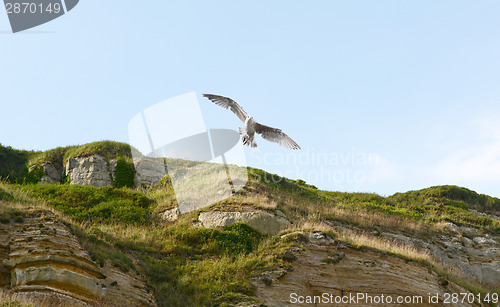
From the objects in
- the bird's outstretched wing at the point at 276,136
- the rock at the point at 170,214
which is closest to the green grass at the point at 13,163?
the rock at the point at 170,214

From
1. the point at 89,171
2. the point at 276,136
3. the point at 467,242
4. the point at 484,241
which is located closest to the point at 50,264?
the point at 276,136

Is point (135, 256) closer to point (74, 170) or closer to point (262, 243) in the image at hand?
point (262, 243)

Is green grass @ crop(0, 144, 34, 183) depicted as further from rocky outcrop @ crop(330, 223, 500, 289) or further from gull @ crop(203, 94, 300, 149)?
rocky outcrop @ crop(330, 223, 500, 289)

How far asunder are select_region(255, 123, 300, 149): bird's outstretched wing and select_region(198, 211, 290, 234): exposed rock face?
3.72 m

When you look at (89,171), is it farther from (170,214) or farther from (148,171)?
(170,214)

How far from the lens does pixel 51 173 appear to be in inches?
1389

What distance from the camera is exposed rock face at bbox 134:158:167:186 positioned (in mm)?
34250

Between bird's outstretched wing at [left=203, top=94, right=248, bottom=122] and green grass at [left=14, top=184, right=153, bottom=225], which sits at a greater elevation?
bird's outstretched wing at [left=203, top=94, right=248, bottom=122]

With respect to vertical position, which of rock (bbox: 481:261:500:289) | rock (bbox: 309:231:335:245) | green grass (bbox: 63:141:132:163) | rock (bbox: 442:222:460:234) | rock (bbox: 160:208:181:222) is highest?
green grass (bbox: 63:141:132:163)

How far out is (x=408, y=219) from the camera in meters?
30.4

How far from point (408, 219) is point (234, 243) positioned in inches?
549

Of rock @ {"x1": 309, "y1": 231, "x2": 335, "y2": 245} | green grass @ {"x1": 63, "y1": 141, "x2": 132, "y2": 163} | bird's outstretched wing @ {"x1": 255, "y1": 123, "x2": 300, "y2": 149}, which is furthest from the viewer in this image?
green grass @ {"x1": 63, "y1": 141, "x2": 132, "y2": 163}

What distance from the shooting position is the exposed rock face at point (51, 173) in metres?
34.8

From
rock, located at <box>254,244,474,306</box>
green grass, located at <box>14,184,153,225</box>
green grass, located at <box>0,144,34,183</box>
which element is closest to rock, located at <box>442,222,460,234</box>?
rock, located at <box>254,244,474,306</box>
